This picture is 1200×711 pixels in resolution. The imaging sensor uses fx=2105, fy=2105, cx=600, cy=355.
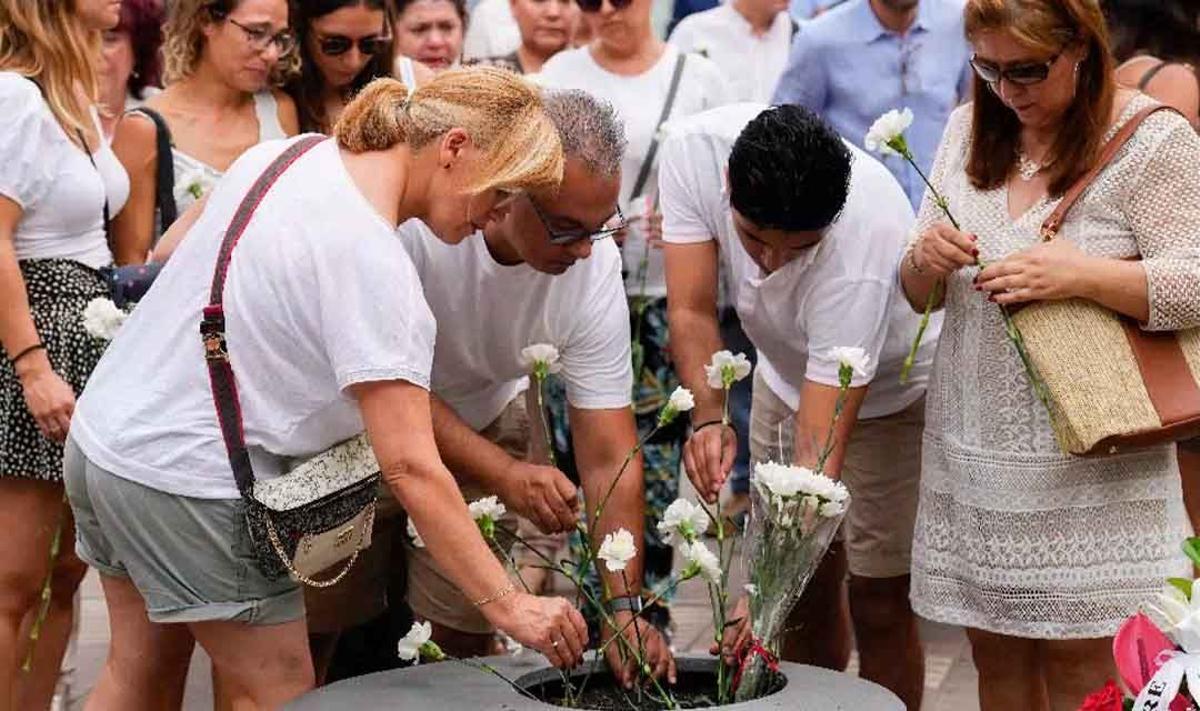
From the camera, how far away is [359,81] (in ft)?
15.5

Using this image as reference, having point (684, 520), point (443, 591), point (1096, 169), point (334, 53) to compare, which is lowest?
point (443, 591)

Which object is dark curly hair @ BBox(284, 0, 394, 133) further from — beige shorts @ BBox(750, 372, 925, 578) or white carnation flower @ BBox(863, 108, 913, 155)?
white carnation flower @ BBox(863, 108, 913, 155)

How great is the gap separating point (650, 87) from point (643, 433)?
36.4 inches

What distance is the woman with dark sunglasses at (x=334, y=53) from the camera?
4.62 metres

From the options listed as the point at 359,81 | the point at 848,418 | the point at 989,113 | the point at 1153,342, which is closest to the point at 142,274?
the point at 359,81

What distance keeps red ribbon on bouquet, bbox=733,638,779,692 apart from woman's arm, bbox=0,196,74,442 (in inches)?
58.9

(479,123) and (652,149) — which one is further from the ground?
(479,123)

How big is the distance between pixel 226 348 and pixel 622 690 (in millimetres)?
859

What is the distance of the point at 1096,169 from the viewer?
12.0 feet

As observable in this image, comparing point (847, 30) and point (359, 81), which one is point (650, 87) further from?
point (359, 81)

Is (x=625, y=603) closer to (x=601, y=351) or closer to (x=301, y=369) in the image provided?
(x=601, y=351)

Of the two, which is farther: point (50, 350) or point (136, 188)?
point (136, 188)

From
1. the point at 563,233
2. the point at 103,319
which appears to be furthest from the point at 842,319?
the point at 103,319

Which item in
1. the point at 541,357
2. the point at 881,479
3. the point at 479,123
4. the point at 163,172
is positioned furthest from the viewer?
the point at 163,172
